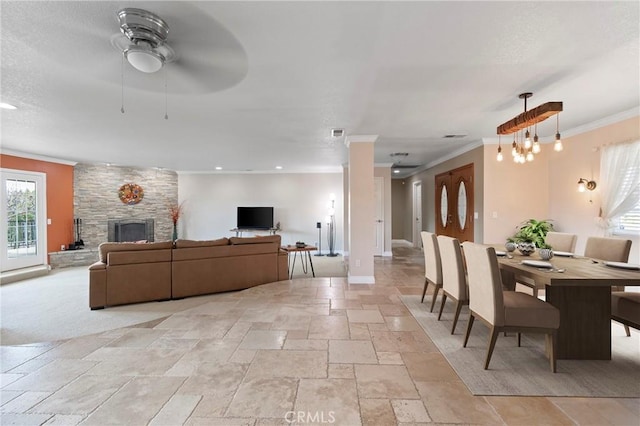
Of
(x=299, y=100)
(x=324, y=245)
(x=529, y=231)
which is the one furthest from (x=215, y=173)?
(x=529, y=231)

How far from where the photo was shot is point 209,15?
181cm

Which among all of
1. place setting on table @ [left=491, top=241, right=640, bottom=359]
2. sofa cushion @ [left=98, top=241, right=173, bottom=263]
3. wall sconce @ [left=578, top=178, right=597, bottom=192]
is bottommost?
place setting on table @ [left=491, top=241, right=640, bottom=359]

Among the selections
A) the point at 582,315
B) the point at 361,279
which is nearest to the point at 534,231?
the point at 582,315

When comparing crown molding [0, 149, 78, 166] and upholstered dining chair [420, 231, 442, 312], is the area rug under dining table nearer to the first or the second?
upholstered dining chair [420, 231, 442, 312]

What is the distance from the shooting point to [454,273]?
2965 mm

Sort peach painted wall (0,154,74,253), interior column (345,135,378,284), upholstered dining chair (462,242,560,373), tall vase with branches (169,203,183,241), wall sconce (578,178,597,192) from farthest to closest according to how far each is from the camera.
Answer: tall vase with branches (169,203,183,241) → peach painted wall (0,154,74,253) → interior column (345,135,378,284) → wall sconce (578,178,597,192) → upholstered dining chair (462,242,560,373)

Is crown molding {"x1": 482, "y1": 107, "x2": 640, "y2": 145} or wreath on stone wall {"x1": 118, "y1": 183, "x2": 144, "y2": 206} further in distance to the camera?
wreath on stone wall {"x1": 118, "y1": 183, "x2": 144, "y2": 206}

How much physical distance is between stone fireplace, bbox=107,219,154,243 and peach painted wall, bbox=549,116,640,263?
32.6ft

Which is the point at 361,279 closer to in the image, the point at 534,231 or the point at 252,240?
the point at 252,240

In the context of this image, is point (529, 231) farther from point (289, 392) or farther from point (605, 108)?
point (289, 392)

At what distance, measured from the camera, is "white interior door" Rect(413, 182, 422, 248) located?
9016mm

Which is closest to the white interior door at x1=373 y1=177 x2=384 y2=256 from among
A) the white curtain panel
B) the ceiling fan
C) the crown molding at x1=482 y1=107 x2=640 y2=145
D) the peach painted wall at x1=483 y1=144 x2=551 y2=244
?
the peach painted wall at x1=483 y1=144 x2=551 y2=244

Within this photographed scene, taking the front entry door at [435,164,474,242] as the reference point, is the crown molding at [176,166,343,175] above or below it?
above

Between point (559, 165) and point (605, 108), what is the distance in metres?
1.43
